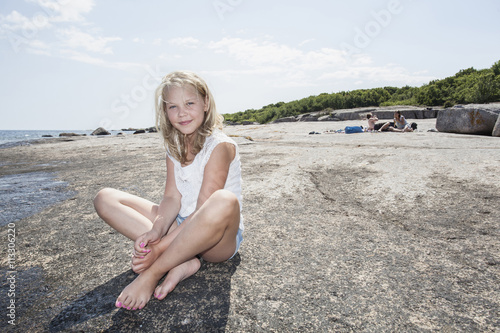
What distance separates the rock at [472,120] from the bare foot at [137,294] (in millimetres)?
9598

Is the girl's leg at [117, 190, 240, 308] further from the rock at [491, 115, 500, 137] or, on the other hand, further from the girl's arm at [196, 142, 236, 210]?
the rock at [491, 115, 500, 137]

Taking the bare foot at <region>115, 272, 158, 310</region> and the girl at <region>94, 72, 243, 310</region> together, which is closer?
the bare foot at <region>115, 272, 158, 310</region>

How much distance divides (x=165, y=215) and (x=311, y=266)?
880 millimetres

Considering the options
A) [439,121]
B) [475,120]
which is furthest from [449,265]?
[439,121]

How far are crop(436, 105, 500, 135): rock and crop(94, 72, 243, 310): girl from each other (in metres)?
8.83

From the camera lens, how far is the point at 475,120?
319 inches

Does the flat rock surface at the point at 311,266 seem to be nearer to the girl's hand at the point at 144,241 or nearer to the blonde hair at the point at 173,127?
the girl's hand at the point at 144,241

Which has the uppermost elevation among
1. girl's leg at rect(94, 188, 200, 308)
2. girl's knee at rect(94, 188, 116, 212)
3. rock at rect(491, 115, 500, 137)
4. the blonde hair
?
the blonde hair

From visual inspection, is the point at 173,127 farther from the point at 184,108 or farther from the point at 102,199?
the point at 102,199

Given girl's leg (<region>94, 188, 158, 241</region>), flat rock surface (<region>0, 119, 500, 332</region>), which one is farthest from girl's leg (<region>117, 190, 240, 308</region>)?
girl's leg (<region>94, 188, 158, 241</region>)

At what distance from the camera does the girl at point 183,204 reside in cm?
139

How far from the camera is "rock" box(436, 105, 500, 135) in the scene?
7946mm

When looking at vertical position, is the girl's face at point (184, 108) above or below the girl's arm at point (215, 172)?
above

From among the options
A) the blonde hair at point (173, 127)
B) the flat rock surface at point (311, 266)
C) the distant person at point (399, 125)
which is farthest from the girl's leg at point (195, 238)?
the distant person at point (399, 125)
